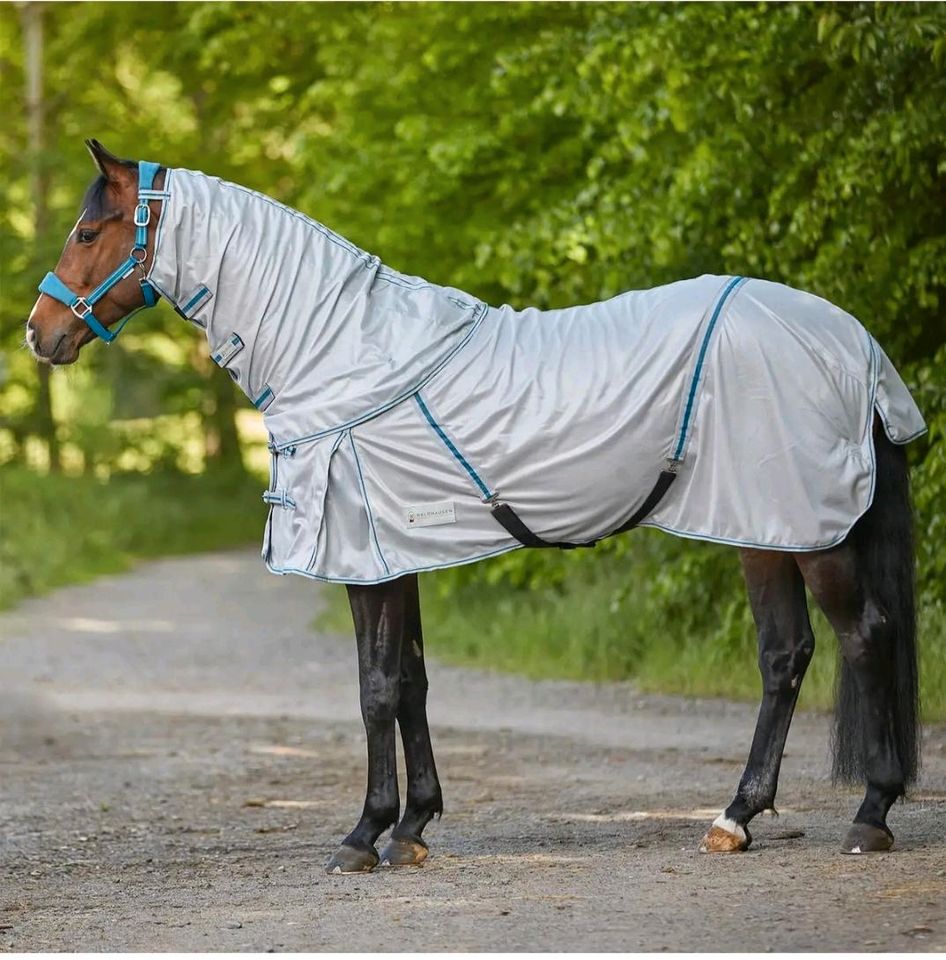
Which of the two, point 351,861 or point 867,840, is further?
point 351,861

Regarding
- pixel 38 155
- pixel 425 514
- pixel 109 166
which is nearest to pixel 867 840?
pixel 425 514

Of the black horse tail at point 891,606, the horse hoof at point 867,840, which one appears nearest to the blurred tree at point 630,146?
the black horse tail at point 891,606

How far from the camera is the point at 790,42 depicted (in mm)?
8508

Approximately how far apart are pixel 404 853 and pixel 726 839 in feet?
3.51

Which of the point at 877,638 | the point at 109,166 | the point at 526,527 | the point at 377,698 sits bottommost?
the point at 377,698

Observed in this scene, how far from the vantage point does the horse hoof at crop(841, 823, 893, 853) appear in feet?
17.1

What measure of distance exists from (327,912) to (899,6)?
532 cm

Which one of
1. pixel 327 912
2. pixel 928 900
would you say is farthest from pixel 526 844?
pixel 928 900

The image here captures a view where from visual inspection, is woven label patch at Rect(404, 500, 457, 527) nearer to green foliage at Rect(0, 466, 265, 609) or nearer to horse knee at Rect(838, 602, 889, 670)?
horse knee at Rect(838, 602, 889, 670)

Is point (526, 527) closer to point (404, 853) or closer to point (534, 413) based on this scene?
point (534, 413)

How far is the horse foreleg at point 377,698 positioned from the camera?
5.41m

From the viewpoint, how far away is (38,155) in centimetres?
2219

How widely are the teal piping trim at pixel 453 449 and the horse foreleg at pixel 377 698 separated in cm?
43

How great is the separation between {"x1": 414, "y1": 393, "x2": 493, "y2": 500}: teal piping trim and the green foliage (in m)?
11.2
